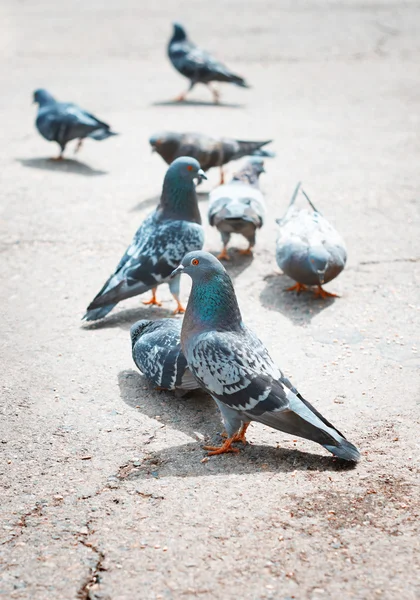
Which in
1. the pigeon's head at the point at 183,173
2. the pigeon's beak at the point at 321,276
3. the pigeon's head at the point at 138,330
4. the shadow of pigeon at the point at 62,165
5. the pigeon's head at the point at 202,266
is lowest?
the shadow of pigeon at the point at 62,165

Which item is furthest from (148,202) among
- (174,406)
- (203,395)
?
(174,406)

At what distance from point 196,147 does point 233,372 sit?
3930 millimetres

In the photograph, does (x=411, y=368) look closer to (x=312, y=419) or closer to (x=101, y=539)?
(x=312, y=419)

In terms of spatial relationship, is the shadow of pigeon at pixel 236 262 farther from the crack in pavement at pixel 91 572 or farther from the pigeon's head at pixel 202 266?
the crack in pavement at pixel 91 572

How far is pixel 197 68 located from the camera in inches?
407

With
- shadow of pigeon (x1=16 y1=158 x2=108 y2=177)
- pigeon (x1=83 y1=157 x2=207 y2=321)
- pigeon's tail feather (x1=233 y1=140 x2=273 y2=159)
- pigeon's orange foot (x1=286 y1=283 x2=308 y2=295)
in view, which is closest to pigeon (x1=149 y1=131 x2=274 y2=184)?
pigeon's tail feather (x1=233 y1=140 x2=273 y2=159)

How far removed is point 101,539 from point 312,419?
104 cm

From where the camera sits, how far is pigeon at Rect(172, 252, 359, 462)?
332cm

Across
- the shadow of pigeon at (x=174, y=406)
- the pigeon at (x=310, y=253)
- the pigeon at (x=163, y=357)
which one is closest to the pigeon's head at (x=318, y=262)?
the pigeon at (x=310, y=253)

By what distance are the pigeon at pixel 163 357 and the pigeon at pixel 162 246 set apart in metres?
0.64

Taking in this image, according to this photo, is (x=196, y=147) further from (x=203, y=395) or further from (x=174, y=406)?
(x=174, y=406)

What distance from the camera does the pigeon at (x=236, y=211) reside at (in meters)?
5.56

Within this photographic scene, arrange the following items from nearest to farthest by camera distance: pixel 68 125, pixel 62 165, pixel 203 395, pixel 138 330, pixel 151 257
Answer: pixel 203 395 → pixel 138 330 → pixel 151 257 → pixel 68 125 → pixel 62 165

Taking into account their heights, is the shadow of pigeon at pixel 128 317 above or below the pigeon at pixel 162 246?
below
